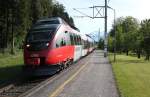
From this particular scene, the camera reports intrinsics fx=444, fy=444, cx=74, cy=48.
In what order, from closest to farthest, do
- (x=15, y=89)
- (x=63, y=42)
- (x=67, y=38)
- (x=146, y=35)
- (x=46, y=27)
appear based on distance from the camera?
(x=15, y=89), (x=46, y=27), (x=63, y=42), (x=67, y=38), (x=146, y=35)

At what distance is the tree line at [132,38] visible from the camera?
5513 cm

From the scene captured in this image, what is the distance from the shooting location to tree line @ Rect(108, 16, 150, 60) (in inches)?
2171

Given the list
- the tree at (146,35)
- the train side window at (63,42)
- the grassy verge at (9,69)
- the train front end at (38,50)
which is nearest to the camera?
the train front end at (38,50)

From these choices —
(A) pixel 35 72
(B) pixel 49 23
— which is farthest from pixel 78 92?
(B) pixel 49 23

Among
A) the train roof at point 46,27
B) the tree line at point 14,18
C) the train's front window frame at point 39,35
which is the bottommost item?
the train's front window frame at point 39,35

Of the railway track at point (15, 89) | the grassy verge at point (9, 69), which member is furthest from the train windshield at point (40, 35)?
the railway track at point (15, 89)

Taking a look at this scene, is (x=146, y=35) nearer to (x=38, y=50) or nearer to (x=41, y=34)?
(x=41, y=34)

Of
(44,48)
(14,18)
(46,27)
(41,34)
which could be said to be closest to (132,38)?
(14,18)

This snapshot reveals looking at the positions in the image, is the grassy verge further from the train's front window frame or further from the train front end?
the train's front window frame

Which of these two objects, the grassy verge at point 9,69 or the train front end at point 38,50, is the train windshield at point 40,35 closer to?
the train front end at point 38,50

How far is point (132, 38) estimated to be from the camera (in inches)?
3401

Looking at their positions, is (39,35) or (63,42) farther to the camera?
(63,42)

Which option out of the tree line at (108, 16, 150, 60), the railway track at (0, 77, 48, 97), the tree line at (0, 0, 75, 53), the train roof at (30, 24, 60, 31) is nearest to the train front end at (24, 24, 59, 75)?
the train roof at (30, 24, 60, 31)

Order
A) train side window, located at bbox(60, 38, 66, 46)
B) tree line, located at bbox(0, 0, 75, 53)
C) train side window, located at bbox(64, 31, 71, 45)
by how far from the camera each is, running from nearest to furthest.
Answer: train side window, located at bbox(60, 38, 66, 46) → train side window, located at bbox(64, 31, 71, 45) → tree line, located at bbox(0, 0, 75, 53)
